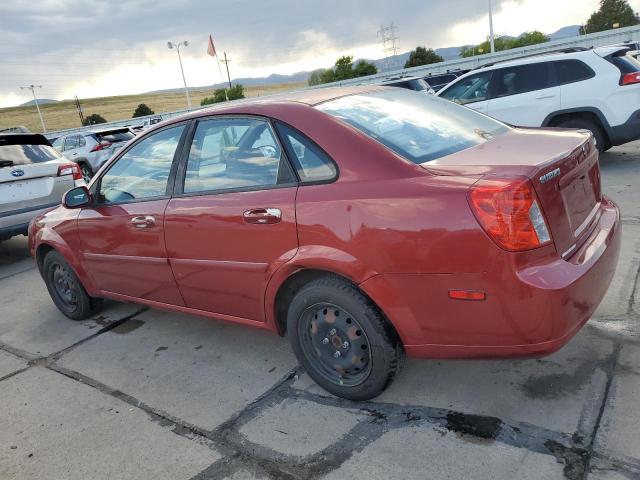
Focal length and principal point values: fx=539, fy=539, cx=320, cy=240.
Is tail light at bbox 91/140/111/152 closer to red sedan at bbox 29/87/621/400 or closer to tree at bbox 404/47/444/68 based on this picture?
red sedan at bbox 29/87/621/400

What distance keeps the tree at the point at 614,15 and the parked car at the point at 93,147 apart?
241 ft

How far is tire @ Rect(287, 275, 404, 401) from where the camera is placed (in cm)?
267

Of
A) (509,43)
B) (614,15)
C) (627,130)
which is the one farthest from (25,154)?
(614,15)

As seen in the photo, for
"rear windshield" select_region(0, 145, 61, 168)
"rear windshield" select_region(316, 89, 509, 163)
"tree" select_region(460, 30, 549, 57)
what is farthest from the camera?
"tree" select_region(460, 30, 549, 57)

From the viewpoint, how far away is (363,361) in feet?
9.31

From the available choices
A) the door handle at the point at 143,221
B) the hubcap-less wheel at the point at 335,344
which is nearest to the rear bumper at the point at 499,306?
the hubcap-less wheel at the point at 335,344

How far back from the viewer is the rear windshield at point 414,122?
2.79m

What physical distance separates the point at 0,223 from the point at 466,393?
19.7 feet

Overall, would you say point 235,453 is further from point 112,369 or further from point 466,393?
point 112,369

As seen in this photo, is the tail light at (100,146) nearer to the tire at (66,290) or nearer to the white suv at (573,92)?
the white suv at (573,92)

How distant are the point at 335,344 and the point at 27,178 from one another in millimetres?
5616

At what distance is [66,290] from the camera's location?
4789 millimetres

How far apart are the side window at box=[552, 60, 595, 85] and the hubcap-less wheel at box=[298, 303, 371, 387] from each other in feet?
21.9

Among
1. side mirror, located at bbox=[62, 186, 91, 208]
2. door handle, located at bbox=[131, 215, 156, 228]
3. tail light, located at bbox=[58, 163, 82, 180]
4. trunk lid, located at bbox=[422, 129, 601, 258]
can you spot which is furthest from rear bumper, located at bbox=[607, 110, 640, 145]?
tail light, located at bbox=[58, 163, 82, 180]
